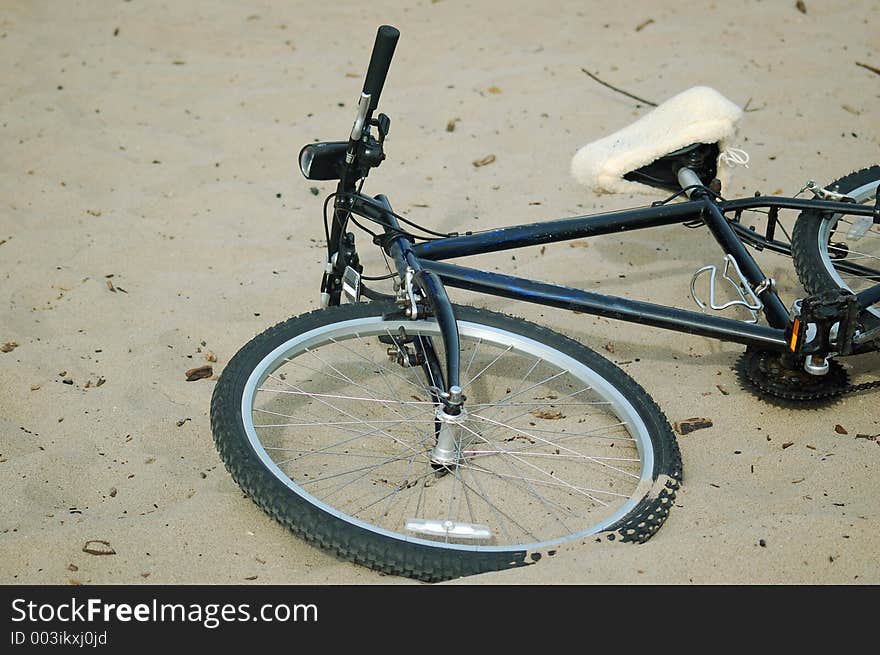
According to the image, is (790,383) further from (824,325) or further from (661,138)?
(661,138)

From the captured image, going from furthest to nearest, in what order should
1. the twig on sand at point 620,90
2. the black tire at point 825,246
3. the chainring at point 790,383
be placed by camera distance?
1. the twig on sand at point 620,90
2. the black tire at point 825,246
3. the chainring at point 790,383

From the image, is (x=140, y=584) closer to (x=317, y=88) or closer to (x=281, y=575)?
(x=281, y=575)

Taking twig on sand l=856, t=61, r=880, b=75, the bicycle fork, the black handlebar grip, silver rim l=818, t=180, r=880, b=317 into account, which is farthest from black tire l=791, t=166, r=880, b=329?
twig on sand l=856, t=61, r=880, b=75

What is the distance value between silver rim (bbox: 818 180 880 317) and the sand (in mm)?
239

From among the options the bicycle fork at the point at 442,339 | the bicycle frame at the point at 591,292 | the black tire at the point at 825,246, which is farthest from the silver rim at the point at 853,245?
the bicycle fork at the point at 442,339

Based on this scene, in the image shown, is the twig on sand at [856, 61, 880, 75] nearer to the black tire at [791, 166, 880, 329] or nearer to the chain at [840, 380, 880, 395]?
the black tire at [791, 166, 880, 329]

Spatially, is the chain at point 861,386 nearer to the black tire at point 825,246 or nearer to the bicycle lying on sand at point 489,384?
Answer: the bicycle lying on sand at point 489,384

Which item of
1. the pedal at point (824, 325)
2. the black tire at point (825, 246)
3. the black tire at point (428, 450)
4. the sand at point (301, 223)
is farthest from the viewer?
the black tire at point (825, 246)

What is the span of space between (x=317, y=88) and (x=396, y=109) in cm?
43

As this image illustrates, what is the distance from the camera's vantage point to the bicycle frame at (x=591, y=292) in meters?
2.25

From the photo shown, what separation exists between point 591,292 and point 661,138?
2.20 ft

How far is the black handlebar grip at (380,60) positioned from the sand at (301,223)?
99 cm

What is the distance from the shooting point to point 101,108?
170 inches
